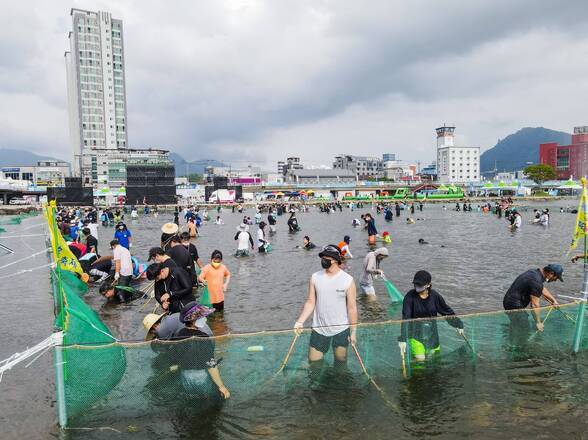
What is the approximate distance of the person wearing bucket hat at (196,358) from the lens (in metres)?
4.48

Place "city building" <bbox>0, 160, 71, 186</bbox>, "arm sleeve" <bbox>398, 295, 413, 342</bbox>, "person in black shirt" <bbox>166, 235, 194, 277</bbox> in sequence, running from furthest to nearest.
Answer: "city building" <bbox>0, 160, 71, 186</bbox> → "person in black shirt" <bbox>166, 235, 194, 277</bbox> → "arm sleeve" <bbox>398, 295, 413, 342</bbox>

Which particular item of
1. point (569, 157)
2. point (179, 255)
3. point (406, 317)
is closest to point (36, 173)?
point (179, 255)

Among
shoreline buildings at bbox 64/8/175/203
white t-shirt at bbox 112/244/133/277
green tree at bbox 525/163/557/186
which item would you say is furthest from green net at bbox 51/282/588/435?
green tree at bbox 525/163/557/186

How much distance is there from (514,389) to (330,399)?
7.86ft

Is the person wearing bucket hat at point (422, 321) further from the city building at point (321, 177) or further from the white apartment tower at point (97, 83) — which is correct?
the city building at point (321, 177)

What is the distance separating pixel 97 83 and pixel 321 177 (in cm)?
8455

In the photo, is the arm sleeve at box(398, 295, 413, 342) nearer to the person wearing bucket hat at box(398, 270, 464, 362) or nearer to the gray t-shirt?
the person wearing bucket hat at box(398, 270, 464, 362)

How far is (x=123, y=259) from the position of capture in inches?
424

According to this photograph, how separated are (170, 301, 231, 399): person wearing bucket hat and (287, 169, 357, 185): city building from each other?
517 ft

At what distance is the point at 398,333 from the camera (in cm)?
518

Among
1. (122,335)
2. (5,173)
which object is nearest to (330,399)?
(122,335)

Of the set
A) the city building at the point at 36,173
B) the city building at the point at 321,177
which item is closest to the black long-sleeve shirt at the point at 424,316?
the city building at the point at 321,177

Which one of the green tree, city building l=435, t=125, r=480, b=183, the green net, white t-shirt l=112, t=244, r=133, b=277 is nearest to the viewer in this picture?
the green net

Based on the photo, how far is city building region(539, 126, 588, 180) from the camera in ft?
492
